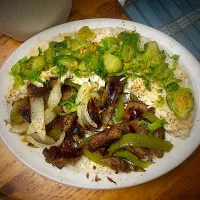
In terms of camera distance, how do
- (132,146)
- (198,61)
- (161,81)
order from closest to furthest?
(132,146) → (161,81) → (198,61)

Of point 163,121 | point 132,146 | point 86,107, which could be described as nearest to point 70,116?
point 86,107

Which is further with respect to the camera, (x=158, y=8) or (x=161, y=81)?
(x=158, y=8)

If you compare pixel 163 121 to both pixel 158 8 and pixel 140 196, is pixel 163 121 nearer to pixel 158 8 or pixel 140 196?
pixel 140 196

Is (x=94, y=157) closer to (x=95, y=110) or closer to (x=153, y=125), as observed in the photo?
(x=95, y=110)

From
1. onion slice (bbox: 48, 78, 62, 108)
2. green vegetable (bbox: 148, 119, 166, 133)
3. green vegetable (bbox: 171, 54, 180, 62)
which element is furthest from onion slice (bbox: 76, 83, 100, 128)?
green vegetable (bbox: 171, 54, 180, 62)

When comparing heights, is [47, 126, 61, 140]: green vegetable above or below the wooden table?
above

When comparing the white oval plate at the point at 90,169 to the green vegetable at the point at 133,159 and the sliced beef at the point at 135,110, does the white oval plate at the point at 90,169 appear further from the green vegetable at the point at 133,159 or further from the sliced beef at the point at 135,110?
the sliced beef at the point at 135,110

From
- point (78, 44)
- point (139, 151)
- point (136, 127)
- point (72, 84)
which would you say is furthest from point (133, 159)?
point (78, 44)

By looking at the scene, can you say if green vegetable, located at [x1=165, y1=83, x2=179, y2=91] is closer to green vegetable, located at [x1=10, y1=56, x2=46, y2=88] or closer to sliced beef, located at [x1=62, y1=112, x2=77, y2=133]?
sliced beef, located at [x1=62, y1=112, x2=77, y2=133]
